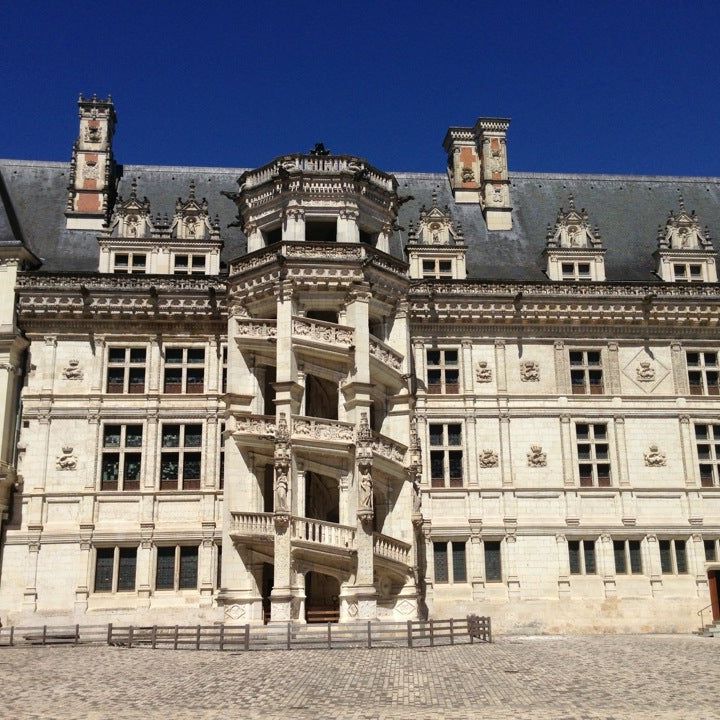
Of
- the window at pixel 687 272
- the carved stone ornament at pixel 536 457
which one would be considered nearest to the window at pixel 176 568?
the carved stone ornament at pixel 536 457

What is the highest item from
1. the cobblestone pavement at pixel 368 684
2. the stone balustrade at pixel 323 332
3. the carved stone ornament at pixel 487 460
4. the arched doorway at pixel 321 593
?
the stone balustrade at pixel 323 332

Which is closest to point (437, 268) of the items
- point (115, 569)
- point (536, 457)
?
point (536, 457)

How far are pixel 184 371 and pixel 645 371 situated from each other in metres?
15.8

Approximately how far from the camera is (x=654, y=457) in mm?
28828

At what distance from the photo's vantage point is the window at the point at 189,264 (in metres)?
30.1

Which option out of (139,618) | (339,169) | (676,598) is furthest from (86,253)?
(676,598)

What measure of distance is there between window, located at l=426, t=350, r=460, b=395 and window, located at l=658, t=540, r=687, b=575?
8469mm

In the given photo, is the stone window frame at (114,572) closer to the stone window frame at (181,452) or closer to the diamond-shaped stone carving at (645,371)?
the stone window frame at (181,452)

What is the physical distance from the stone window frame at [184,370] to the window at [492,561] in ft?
35.0

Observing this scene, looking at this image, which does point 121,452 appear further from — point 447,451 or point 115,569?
point 447,451

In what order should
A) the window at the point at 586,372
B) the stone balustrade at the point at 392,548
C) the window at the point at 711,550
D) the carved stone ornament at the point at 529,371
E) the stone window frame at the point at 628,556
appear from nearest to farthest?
the stone balustrade at the point at 392,548 → the stone window frame at the point at 628,556 → the window at the point at 711,550 → the carved stone ornament at the point at 529,371 → the window at the point at 586,372

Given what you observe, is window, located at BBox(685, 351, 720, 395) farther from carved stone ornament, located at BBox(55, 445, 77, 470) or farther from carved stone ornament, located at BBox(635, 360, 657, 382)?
carved stone ornament, located at BBox(55, 445, 77, 470)

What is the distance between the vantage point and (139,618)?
26.2 meters

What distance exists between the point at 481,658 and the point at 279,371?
33.3 feet
